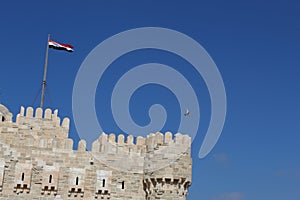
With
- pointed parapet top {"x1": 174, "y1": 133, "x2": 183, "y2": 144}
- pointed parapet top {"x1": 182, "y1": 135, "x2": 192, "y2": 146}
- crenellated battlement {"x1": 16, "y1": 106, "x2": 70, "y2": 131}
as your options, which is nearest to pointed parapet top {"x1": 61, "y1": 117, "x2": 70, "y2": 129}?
crenellated battlement {"x1": 16, "y1": 106, "x2": 70, "y2": 131}

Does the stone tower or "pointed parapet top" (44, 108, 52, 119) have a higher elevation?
"pointed parapet top" (44, 108, 52, 119)

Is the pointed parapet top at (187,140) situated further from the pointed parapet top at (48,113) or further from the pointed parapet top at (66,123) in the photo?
the pointed parapet top at (48,113)

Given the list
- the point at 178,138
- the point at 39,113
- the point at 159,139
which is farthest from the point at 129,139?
the point at 39,113

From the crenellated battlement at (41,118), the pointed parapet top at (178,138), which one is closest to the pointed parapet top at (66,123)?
the crenellated battlement at (41,118)

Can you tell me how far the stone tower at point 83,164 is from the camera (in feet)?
96.1

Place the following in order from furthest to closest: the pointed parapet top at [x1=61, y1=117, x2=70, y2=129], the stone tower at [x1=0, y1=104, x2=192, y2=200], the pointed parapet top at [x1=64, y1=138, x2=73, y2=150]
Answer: the pointed parapet top at [x1=61, y1=117, x2=70, y2=129] → the pointed parapet top at [x1=64, y1=138, x2=73, y2=150] → the stone tower at [x1=0, y1=104, x2=192, y2=200]

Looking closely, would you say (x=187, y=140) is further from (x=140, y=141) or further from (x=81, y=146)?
(x=81, y=146)

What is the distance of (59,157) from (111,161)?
10.0 ft

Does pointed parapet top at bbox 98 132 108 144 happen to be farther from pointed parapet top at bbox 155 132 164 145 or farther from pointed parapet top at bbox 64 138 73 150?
pointed parapet top at bbox 155 132 164 145

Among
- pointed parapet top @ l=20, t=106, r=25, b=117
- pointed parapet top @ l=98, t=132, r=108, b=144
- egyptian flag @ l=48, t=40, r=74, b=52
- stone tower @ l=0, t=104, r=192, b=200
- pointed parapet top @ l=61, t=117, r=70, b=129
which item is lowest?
stone tower @ l=0, t=104, r=192, b=200

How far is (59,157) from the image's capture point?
98.6 ft

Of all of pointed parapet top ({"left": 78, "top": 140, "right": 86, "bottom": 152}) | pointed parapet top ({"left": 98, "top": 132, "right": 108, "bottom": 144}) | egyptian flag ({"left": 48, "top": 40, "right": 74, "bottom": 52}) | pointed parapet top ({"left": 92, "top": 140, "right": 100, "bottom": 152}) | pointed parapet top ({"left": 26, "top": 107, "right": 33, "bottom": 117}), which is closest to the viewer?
pointed parapet top ({"left": 78, "top": 140, "right": 86, "bottom": 152})

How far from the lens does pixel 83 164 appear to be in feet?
99.7

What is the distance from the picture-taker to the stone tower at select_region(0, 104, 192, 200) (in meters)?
29.3
